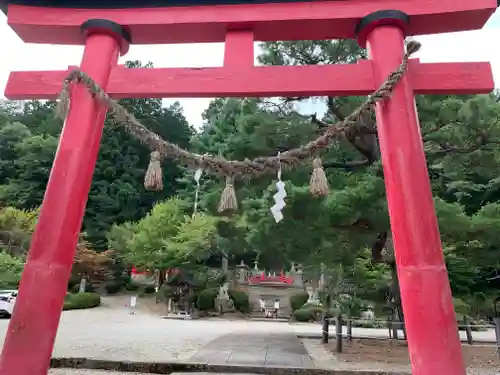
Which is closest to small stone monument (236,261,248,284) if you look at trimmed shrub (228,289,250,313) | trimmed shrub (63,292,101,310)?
trimmed shrub (228,289,250,313)

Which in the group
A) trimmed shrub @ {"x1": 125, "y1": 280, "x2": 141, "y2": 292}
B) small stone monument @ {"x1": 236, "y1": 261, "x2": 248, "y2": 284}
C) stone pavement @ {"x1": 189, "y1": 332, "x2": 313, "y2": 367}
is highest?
small stone monument @ {"x1": 236, "y1": 261, "x2": 248, "y2": 284}

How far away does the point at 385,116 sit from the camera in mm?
3059

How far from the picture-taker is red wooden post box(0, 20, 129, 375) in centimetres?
270

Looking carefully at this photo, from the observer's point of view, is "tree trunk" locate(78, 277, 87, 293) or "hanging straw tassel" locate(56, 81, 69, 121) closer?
"hanging straw tassel" locate(56, 81, 69, 121)

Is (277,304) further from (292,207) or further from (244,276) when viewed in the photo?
(292,207)

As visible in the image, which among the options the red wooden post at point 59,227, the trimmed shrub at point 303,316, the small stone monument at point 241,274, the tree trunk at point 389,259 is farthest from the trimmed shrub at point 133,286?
the red wooden post at point 59,227

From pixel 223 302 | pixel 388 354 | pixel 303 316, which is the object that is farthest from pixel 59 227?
pixel 223 302

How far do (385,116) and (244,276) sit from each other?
21.5 meters

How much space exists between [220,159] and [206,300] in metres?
16.7

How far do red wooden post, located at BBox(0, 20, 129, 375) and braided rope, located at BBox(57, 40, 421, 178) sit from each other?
5.9 inches

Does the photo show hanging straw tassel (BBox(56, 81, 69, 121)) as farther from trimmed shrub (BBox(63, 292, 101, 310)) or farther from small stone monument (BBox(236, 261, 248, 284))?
small stone monument (BBox(236, 261, 248, 284))

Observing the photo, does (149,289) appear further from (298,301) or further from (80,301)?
(298,301)

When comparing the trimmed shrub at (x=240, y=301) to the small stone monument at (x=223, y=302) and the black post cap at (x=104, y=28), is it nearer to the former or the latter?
the small stone monument at (x=223, y=302)

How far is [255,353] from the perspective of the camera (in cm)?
690
